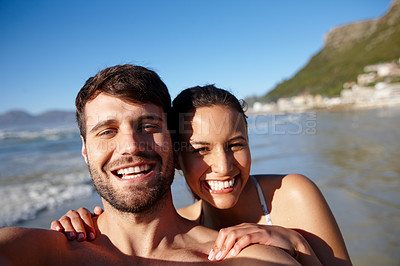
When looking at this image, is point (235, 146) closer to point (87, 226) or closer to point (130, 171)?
point (130, 171)

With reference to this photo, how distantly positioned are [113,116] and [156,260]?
115cm

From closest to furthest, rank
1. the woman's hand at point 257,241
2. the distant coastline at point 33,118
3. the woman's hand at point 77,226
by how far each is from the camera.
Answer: the woman's hand at point 257,241 < the woman's hand at point 77,226 < the distant coastline at point 33,118

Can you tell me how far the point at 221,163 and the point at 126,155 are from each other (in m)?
0.86

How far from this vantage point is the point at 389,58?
3546 inches

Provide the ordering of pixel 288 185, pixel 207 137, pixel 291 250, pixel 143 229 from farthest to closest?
pixel 288 185 < pixel 207 137 < pixel 143 229 < pixel 291 250

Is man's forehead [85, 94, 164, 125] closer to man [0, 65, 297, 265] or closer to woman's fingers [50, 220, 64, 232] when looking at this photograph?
man [0, 65, 297, 265]

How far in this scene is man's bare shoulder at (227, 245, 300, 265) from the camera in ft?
6.17

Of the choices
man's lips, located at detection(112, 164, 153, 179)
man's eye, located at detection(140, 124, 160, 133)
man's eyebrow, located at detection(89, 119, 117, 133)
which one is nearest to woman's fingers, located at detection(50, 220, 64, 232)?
man's lips, located at detection(112, 164, 153, 179)

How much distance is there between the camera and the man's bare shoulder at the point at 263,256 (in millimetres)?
1881

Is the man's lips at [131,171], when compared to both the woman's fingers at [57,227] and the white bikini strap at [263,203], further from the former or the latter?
the white bikini strap at [263,203]

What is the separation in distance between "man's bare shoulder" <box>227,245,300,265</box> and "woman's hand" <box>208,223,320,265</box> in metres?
0.04

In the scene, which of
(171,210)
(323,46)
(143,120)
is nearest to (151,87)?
(143,120)

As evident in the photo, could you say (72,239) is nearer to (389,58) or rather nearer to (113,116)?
(113,116)

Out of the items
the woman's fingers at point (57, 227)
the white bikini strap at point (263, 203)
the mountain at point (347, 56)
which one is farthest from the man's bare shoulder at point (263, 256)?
the mountain at point (347, 56)
